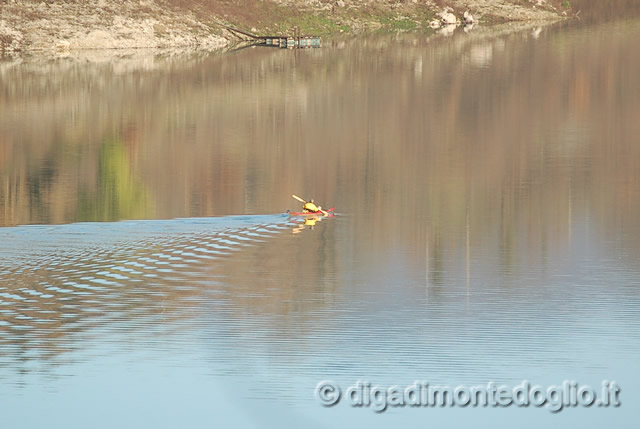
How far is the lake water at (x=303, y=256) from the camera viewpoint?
25719 mm

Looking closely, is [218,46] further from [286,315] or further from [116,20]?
[286,315]

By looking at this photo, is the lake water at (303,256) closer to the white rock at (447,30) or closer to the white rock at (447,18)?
the white rock at (447,30)

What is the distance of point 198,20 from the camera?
13888 centimetres

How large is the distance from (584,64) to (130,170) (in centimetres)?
5968

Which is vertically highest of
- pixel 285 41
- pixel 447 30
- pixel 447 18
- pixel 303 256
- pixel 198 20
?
pixel 447 18

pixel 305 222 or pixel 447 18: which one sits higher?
pixel 447 18

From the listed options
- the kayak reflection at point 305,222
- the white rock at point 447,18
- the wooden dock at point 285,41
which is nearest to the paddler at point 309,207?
the kayak reflection at point 305,222

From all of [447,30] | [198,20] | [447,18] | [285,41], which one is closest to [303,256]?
[285,41]

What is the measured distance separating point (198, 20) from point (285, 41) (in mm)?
10432

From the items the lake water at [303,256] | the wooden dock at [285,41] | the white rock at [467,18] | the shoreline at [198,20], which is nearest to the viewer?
the lake water at [303,256]

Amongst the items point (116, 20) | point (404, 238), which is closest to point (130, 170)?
point (404, 238)

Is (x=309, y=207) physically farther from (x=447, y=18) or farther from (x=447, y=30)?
(x=447, y=18)

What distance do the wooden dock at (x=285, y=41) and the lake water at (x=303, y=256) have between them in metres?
50.8

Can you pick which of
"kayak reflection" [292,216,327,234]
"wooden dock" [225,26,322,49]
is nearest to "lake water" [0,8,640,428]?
"kayak reflection" [292,216,327,234]
